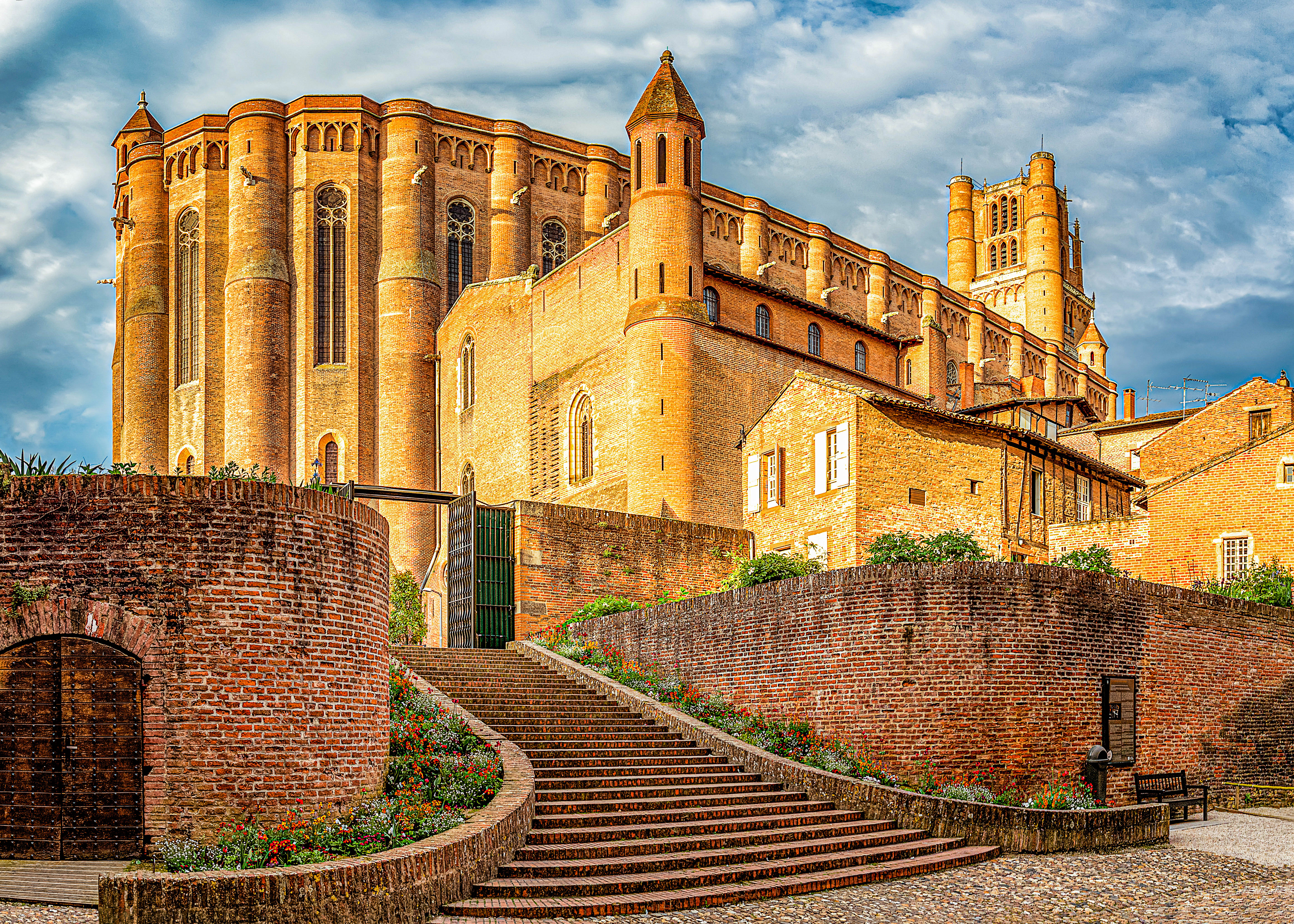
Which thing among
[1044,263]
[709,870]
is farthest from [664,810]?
[1044,263]

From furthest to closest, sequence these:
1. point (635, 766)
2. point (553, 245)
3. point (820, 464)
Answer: point (553, 245), point (820, 464), point (635, 766)

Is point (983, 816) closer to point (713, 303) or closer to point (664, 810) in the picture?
point (664, 810)

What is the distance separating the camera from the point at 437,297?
5191cm

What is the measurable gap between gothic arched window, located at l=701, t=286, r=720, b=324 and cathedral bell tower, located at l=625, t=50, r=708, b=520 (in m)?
1.19

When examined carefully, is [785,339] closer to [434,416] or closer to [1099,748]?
[434,416]

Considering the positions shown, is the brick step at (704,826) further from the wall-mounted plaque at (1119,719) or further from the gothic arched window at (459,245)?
the gothic arched window at (459,245)

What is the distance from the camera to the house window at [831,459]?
2931cm

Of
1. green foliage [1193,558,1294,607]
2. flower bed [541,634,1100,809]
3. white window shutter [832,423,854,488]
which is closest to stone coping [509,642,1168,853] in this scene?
flower bed [541,634,1100,809]

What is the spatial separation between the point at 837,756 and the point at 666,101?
2565 cm

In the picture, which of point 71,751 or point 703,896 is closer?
point 71,751

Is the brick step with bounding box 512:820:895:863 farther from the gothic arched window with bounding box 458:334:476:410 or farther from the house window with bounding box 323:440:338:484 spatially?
Result: the house window with bounding box 323:440:338:484

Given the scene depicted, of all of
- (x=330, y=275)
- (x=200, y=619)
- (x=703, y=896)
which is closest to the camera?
(x=200, y=619)

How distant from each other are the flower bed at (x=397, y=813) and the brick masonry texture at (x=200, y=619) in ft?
1.16

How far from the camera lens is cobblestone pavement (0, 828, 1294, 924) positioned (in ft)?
37.8
